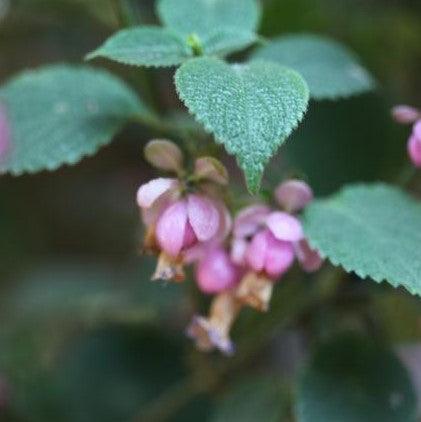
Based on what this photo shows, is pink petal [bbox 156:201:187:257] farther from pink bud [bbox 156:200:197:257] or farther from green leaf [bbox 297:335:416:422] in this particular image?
green leaf [bbox 297:335:416:422]

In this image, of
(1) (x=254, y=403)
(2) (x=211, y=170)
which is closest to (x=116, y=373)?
(1) (x=254, y=403)

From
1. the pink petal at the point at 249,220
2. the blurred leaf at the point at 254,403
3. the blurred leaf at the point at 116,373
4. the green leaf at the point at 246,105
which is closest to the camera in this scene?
the green leaf at the point at 246,105

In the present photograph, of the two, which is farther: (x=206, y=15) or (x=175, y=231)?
(x=206, y=15)

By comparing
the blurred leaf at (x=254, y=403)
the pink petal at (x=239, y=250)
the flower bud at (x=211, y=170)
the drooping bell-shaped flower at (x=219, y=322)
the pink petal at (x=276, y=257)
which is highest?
the flower bud at (x=211, y=170)

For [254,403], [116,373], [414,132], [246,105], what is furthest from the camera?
[116,373]

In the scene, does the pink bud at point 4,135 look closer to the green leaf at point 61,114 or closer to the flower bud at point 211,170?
the green leaf at point 61,114

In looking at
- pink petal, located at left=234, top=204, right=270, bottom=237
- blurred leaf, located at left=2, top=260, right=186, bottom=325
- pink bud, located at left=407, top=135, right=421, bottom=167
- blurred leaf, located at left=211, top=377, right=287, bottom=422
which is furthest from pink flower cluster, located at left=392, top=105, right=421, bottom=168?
blurred leaf, located at left=2, top=260, right=186, bottom=325

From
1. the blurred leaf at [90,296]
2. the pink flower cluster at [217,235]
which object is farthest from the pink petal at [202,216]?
the blurred leaf at [90,296]

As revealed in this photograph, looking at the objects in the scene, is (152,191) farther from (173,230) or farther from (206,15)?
(206,15)

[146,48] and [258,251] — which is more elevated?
[146,48]
